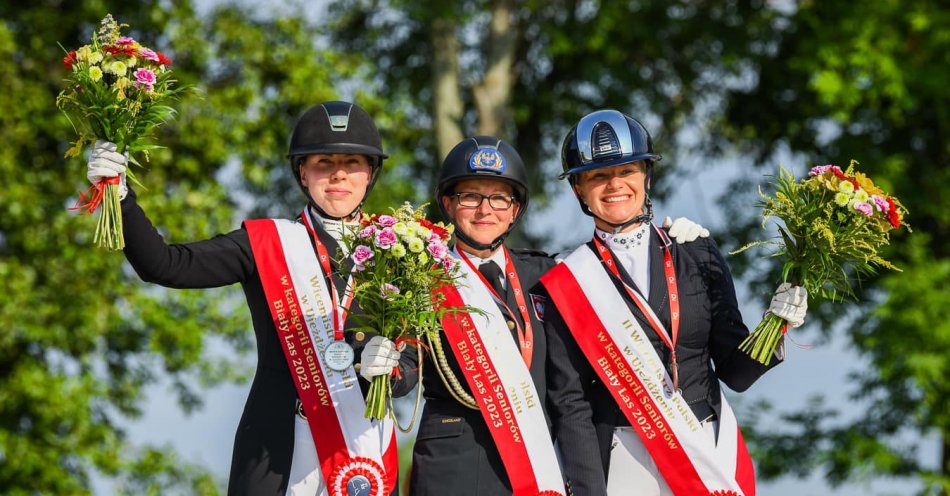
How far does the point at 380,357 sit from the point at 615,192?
1.36 meters

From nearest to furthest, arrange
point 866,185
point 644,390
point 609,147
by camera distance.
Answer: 1. point 866,185
2. point 644,390
3. point 609,147

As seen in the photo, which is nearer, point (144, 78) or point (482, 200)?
point (144, 78)

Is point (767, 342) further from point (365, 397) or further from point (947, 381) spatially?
point (947, 381)

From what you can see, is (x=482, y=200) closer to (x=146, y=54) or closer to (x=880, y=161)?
(x=146, y=54)

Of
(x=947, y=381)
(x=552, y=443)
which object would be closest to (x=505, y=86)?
(x=947, y=381)

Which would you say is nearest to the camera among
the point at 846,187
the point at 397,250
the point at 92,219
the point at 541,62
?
the point at 397,250

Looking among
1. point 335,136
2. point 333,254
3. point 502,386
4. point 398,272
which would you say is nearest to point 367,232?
point 398,272

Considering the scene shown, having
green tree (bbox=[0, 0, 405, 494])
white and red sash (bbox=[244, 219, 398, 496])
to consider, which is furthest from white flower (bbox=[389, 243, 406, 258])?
green tree (bbox=[0, 0, 405, 494])

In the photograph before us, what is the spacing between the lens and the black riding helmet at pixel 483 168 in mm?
6160

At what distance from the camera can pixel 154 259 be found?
5.56 metres

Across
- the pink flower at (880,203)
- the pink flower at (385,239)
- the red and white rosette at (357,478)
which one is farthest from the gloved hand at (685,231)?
the red and white rosette at (357,478)

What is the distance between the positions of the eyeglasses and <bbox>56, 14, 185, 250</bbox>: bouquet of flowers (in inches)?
54.7

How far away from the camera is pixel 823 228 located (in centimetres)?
549

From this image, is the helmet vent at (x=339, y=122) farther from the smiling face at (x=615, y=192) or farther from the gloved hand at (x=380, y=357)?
the gloved hand at (x=380, y=357)
